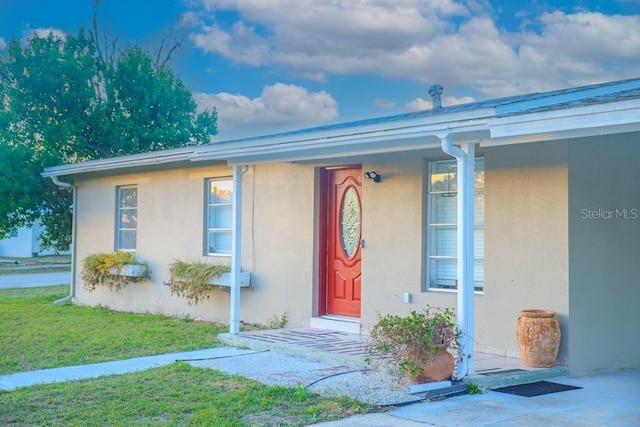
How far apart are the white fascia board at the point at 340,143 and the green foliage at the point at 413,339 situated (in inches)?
70.9

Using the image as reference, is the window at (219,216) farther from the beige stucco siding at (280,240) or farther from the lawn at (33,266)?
the lawn at (33,266)

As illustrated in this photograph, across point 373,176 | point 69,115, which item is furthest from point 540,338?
point 69,115

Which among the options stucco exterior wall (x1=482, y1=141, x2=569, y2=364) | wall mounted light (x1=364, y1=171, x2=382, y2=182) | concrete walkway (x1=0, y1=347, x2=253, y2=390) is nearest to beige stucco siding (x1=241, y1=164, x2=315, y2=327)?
wall mounted light (x1=364, y1=171, x2=382, y2=182)

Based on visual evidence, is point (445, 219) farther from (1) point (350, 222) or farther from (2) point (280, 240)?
(2) point (280, 240)

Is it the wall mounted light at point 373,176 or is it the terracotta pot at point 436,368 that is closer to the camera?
the terracotta pot at point 436,368

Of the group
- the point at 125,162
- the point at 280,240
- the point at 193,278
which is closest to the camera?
the point at 280,240

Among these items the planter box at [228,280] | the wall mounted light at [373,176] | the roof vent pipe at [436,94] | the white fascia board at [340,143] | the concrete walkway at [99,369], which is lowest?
the concrete walkway at [99,369]

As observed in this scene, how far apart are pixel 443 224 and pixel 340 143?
1.74m

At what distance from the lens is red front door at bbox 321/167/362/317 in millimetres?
9977

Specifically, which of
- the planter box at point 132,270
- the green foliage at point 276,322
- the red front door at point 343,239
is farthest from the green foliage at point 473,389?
the planter box at point 132,270

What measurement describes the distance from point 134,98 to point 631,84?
16.5 metres

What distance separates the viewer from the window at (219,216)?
472 inches

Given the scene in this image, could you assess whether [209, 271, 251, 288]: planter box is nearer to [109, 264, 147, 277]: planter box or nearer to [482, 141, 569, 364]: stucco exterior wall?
[109, 264, 147, 277]: planter box
